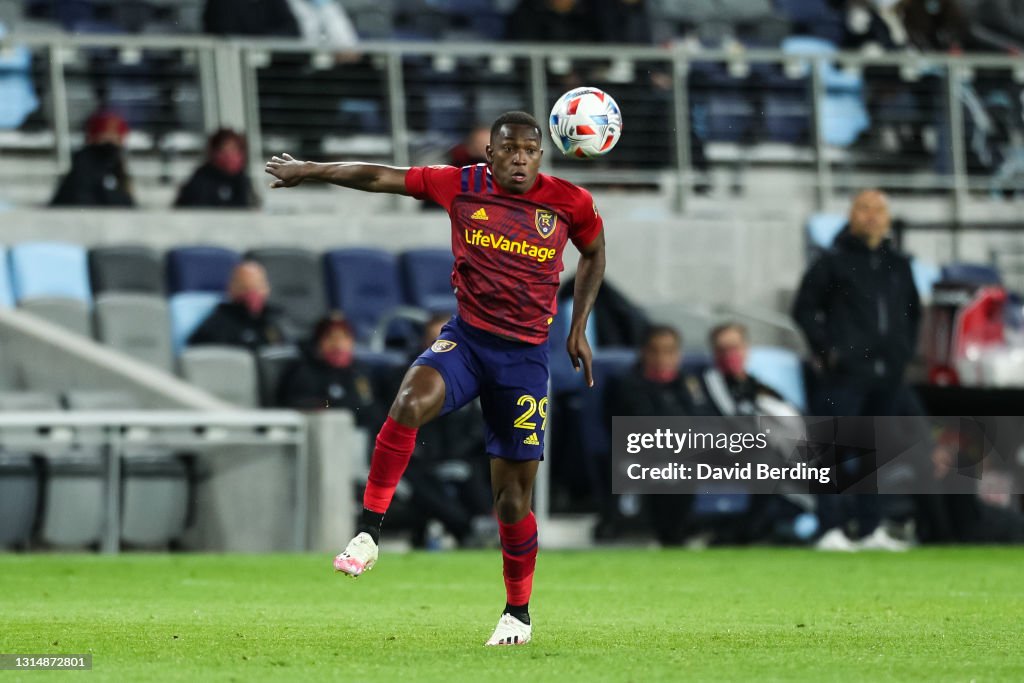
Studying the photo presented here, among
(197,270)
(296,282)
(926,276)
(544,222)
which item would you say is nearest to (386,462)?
(544,222)

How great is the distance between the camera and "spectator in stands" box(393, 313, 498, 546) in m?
→ 14.2

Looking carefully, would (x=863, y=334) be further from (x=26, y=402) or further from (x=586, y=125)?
(x=586, y=125)

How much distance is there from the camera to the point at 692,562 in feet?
42.4

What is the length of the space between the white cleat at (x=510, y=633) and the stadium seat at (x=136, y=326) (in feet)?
26.0

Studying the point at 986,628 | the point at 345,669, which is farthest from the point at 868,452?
the point at 345,669

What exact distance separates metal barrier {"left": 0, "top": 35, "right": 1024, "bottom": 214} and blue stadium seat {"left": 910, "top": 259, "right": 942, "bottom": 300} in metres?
1.22

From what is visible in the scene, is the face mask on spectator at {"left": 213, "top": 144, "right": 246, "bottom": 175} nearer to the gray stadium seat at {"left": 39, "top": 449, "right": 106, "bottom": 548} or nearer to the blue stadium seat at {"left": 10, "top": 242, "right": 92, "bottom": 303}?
the blue stadium seat at {"left": 10, "top": 242, "right": 92, "bottom": 303}

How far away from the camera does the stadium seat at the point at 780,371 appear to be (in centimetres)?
1581

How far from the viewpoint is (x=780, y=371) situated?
16.0 meters

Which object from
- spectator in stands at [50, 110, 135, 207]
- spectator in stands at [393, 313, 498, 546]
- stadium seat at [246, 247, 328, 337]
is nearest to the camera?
spectator in stands at [393, 313, 498, 546]

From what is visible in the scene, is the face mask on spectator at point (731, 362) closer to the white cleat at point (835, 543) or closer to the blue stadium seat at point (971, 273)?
the white cleat at point (835, 543)

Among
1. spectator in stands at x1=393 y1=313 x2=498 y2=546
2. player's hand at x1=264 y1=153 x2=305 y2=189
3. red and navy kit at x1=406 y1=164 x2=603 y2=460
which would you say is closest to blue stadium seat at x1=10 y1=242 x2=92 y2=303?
spectator in stands at x1=393 y1=313 x2=498 y2=546

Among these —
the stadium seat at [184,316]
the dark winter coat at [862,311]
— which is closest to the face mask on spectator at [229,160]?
the stadium seat at [184,316]

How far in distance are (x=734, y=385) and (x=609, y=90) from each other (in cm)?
416
